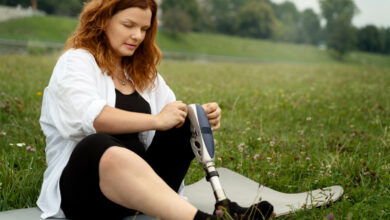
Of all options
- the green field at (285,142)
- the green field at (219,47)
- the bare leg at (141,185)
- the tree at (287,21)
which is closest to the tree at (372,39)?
the green field at (219,47)

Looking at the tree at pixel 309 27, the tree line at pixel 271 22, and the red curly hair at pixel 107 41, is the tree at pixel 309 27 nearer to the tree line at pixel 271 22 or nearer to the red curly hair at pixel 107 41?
the tree line at pixel 271 22

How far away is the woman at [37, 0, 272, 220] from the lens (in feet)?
5.52

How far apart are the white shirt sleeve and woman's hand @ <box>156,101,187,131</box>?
0.84 ft

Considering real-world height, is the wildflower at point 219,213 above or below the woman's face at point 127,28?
below

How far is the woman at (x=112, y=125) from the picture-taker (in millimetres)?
1683

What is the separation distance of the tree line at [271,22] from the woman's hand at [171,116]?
34.4m

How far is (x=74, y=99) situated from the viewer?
186 centimetres

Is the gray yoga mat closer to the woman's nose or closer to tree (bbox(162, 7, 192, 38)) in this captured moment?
the woman's nose

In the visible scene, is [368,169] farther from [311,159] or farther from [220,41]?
[220,41]

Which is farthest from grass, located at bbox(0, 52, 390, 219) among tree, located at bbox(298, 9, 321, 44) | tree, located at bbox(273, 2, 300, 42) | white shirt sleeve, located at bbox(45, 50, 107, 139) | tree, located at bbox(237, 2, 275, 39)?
tree, located at bbox(298, 9, 321, 44)

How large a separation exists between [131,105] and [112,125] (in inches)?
14.5

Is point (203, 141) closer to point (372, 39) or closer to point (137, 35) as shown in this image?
point (137, 35)

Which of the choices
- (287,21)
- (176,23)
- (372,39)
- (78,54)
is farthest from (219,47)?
(78,54)

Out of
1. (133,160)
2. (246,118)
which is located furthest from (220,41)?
(133,160)
